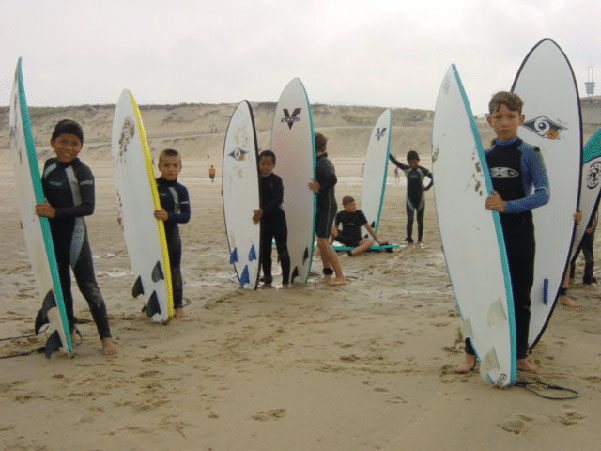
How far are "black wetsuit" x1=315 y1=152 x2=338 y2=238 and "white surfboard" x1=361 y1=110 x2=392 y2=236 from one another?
10.9 ft

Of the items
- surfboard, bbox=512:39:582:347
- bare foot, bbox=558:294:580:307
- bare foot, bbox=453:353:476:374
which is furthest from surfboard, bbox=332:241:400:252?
bare foot, bbox=453:353:476:374

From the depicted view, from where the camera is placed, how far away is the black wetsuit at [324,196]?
22.3 ft

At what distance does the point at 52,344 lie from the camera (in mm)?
4305

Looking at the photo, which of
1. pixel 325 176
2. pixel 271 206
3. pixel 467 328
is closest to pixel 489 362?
pixel 467 328

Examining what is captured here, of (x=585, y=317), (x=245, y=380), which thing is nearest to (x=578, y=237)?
(x=585, y=317)

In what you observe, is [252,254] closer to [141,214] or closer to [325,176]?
[325,176]

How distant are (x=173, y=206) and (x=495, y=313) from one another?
115 inches

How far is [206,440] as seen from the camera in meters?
2.99

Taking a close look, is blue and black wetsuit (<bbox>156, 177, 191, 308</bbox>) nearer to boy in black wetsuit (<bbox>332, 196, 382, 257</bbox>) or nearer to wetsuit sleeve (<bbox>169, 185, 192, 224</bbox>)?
wetsuit sleeve (<bbox>169, 185, 192, 224</bbox>)

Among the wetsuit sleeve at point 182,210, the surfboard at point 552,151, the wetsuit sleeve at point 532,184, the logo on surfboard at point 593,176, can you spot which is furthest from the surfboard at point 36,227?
the logo on surfboard at point 593,176

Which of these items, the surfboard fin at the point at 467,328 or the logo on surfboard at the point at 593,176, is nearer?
the surfboard fin at the point at 467,328

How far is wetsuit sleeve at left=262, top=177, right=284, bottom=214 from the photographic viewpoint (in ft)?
21.7

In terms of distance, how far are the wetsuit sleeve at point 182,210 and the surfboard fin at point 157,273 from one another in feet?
1.29

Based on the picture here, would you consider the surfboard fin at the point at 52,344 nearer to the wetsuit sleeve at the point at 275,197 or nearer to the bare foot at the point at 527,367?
the wetsuit sleeve at the point at 275,197
